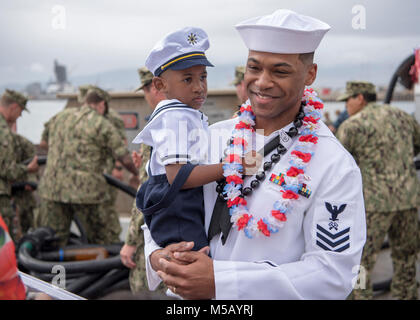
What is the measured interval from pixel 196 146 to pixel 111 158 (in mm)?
3612

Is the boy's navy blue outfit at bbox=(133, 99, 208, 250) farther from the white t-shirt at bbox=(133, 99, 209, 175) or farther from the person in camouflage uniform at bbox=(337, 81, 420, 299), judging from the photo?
the person in camouflage uniform at bbox=(337, 81, 420, 299)

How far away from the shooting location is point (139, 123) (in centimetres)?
725

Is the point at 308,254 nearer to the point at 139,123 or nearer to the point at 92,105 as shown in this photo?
the point at 92,105

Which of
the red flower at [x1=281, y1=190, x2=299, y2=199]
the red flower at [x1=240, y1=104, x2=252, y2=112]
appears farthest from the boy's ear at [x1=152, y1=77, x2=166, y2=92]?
the red flower at [x1=281, y1=190, x2=299, y2=199]

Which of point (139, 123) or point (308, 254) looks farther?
point (139, 123)

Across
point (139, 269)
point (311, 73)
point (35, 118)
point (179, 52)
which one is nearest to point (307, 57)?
point (311, 73)

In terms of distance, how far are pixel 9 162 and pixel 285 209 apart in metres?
4.07

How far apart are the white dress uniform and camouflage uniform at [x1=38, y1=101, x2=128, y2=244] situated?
3297 millimetres

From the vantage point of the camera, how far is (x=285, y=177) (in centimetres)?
140

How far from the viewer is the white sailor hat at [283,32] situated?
1337mm

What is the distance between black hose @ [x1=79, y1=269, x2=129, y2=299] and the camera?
13.1 feet

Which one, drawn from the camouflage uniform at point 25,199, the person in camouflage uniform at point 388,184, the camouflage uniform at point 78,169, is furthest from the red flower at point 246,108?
the camouflage uniform at point 25,199

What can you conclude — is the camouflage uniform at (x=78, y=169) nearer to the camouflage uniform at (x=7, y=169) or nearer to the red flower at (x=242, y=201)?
the camouflage uniform at (x=7, y=169)

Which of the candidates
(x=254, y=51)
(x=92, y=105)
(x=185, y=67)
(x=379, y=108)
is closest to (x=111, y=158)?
(x=92, y=105)
